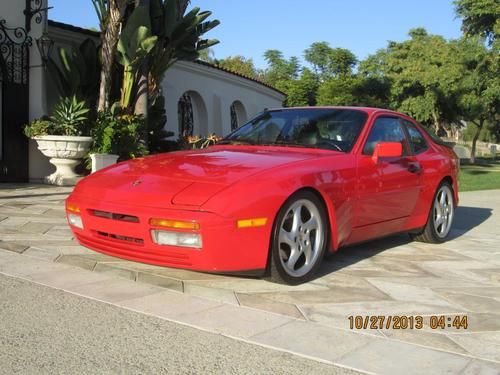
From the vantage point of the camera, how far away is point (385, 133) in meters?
5.79

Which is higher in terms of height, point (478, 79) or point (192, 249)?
point (478, 79)

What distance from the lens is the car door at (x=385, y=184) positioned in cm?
512

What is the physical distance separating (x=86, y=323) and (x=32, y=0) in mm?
9074

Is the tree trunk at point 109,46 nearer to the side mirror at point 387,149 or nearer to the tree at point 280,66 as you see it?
the side mirror at point 387,149

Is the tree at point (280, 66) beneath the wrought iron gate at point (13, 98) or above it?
above

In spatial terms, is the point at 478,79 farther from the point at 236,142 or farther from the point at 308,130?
the point at 236,142

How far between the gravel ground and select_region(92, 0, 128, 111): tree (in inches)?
317

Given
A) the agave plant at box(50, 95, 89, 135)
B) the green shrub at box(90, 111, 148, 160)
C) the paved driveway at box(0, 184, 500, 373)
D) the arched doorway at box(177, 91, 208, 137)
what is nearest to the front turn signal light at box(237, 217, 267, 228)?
the paved driveway at box(0, 184, 500, 373)

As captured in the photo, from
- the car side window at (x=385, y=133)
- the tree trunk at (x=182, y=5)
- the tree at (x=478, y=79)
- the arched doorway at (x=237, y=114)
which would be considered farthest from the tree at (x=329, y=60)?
the car side window at (x=385, y=133)

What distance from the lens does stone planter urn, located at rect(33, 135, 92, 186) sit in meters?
10.5

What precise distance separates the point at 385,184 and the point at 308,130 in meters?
0.87

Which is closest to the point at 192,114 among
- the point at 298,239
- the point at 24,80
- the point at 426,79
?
the point at 24,80

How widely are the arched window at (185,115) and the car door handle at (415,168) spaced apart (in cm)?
1311

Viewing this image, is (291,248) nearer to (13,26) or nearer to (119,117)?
(119,117)
